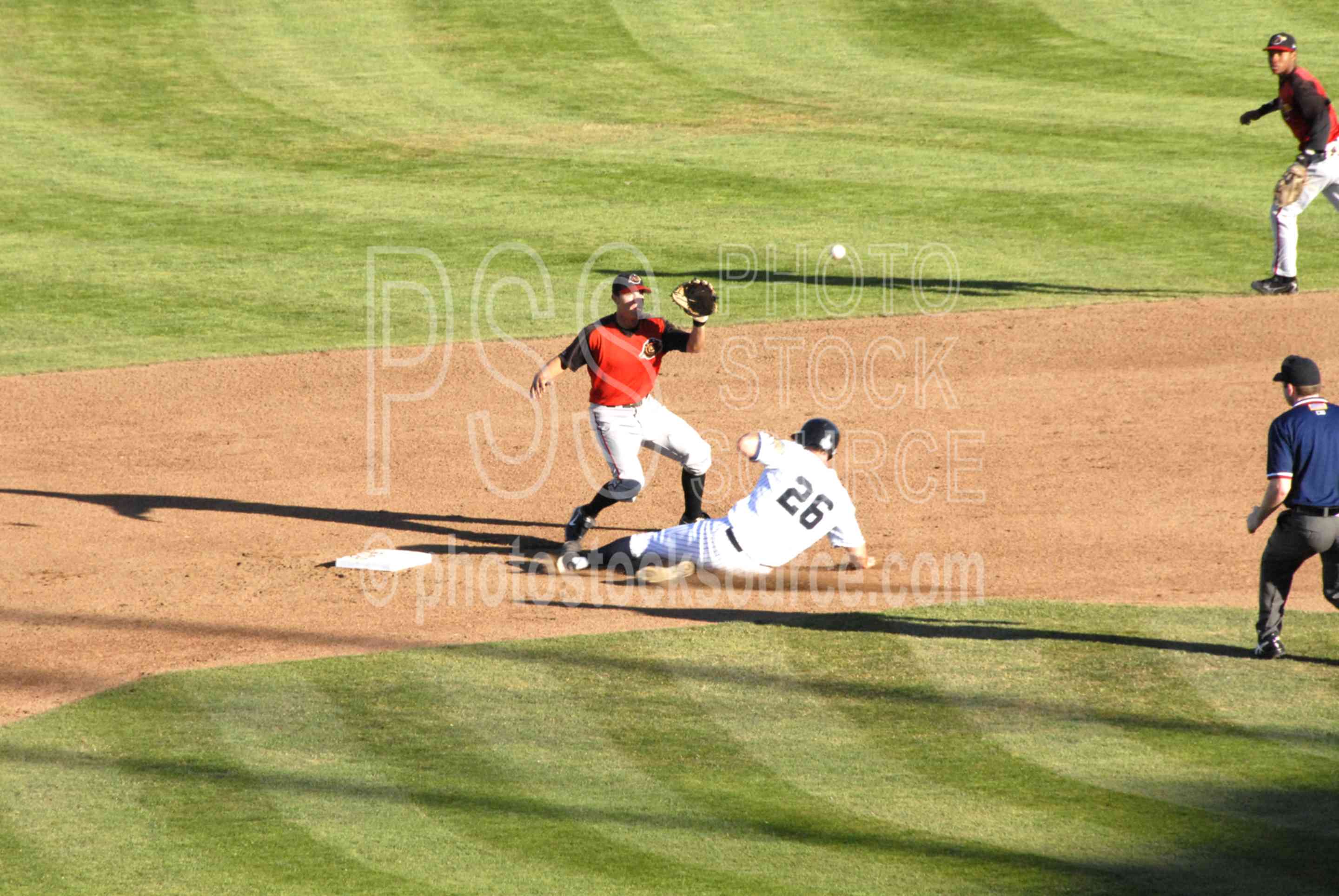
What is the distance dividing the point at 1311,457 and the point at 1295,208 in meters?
8.23

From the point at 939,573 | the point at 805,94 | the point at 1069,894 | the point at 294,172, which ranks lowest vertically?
the point at 1069,894

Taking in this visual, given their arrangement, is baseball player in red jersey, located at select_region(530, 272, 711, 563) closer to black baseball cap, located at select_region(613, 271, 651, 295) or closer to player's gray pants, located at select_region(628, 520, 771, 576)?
black baseball cap, located at select_region(613, 271, 651, 295)

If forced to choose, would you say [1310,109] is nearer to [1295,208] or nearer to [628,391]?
[1295,208]

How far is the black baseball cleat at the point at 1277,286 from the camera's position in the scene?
15.6m

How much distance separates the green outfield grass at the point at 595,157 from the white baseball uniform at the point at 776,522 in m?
6.43

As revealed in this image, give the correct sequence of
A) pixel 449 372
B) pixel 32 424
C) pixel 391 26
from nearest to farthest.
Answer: pixel 32 424 < pixel 449 372 < pixel 391 26

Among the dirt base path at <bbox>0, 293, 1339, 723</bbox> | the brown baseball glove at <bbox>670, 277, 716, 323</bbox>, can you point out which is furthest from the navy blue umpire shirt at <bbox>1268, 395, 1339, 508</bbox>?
the brown baseball glove at <bbox>670, 277, 716, 323</bbox>

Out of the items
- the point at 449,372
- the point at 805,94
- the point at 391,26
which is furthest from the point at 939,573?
the point at 391,26

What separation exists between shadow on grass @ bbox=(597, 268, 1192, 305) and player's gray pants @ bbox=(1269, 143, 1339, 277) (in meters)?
0.96

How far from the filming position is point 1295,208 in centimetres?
1516

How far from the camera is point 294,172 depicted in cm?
2177

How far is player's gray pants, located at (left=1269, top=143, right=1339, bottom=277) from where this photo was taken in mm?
15180

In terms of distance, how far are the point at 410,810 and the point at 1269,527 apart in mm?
6342

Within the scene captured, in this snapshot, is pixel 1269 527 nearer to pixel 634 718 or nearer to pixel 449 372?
pixel 634 718
